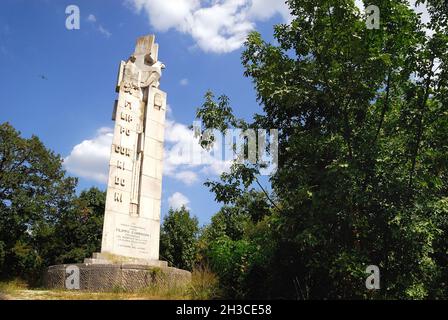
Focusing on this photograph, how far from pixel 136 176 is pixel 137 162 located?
0.50 m

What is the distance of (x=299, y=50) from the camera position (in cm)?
1052

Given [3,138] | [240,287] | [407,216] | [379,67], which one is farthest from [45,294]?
[3,138]

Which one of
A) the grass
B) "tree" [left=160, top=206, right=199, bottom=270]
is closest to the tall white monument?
the grass

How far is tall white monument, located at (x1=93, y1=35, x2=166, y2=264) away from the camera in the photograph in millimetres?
13875

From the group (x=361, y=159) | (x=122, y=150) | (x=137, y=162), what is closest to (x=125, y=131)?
(x=122, y=150)

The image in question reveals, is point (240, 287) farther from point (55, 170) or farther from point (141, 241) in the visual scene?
point (55, 170)

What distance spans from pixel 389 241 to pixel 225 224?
31.6 m

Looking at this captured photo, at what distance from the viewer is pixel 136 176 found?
14.8 meters

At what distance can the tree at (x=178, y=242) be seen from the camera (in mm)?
36062

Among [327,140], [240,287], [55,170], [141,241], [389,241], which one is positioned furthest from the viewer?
[55,170]

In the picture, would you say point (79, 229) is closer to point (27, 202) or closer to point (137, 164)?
point (27, 202)

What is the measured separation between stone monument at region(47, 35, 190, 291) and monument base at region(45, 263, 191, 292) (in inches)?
1.2

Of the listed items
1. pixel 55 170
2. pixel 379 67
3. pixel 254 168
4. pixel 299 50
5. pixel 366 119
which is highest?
pixel 55 170

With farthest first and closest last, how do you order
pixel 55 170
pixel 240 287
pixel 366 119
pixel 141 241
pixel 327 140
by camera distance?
pixel 55 170 < pixel 141 241 < pixel 240 287 < pixel 366 119 < pixel 327 140
